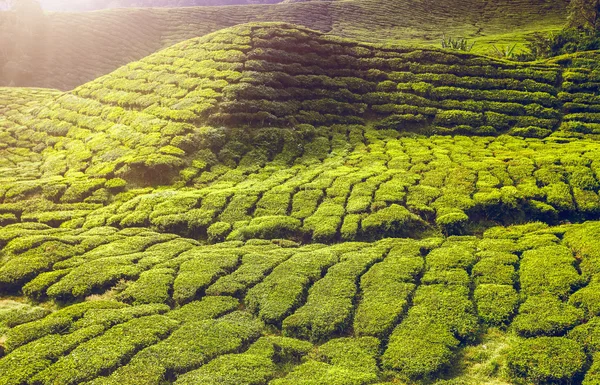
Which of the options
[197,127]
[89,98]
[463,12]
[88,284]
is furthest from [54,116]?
[463,12]

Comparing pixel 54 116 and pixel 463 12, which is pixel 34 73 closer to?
pixel 54 116

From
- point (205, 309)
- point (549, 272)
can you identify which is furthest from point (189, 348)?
point (549, 272)

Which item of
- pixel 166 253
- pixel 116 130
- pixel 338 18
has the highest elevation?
pixel 338 18

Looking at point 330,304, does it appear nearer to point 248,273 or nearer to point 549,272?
point 248,273

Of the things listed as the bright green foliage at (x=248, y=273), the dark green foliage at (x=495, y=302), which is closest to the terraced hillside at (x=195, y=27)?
the dark green foliage at (x=495, y=302)

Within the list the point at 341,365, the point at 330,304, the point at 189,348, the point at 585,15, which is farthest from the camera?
the point at 585,15

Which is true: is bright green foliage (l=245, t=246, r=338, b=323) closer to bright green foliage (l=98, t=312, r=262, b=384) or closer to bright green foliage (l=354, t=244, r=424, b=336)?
bright green foliage (l=98, t=312, r=262, b=384)

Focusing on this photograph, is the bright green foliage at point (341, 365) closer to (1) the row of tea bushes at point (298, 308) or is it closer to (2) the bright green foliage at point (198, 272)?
(1) the row of tea bushes at point (298, 308)
